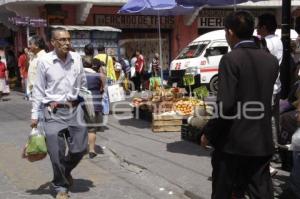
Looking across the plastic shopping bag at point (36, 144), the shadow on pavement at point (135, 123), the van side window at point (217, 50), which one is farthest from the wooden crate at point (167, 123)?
the van side window at point (217, 50)

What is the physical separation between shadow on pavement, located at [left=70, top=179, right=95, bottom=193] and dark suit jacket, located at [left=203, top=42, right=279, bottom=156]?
2624mm

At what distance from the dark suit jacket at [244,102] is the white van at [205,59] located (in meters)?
13.9

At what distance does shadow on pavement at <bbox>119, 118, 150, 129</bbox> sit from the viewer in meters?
11.2

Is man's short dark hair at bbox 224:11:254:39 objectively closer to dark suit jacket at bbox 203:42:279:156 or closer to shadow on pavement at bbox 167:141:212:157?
dark suit jacket at bbox 203:42:279:156

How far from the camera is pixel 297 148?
15.9 ft

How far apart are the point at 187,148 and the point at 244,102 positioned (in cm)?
461

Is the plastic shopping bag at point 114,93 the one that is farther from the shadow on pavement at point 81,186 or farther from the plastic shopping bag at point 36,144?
the plastic shopping bag at point 36,144

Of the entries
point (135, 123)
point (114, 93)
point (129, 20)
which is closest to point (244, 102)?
point (114, 93)

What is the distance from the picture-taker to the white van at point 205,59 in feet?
60.2

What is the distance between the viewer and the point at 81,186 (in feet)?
20.9

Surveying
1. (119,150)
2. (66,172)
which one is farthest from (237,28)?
(119,150)

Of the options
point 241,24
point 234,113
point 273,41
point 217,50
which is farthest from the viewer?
point 217,50

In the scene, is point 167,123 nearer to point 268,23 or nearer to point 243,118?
point 268,23

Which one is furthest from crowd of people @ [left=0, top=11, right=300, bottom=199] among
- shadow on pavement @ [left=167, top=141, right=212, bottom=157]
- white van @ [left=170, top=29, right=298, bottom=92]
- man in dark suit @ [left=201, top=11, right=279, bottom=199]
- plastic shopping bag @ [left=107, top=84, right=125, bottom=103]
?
white van @ [left=170, top=29, right=298, bottom=92]
